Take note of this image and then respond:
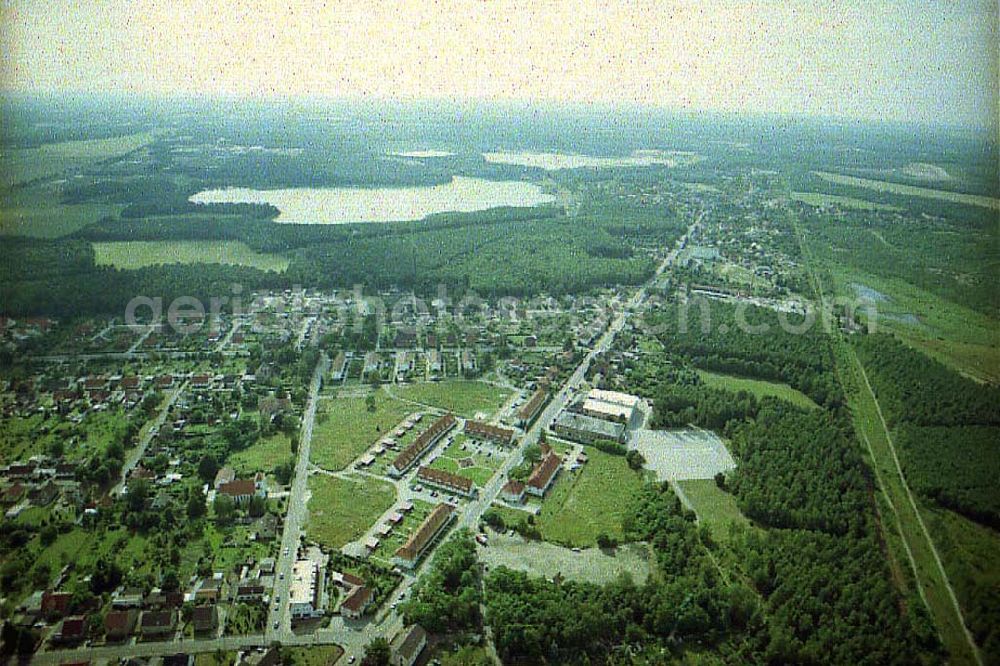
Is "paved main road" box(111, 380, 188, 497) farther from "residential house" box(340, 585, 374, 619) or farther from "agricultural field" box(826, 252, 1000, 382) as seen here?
"agricultural field" box(826, 252, 1000, 382)

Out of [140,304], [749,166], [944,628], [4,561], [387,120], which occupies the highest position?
[387,120]

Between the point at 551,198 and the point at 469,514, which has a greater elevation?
the point at 551,198

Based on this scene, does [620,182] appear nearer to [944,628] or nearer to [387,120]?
[387,120]

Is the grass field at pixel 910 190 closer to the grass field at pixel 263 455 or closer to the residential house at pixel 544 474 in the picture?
the residential house at pixel 544 474

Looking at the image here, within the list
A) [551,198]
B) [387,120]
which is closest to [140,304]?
[551,198]

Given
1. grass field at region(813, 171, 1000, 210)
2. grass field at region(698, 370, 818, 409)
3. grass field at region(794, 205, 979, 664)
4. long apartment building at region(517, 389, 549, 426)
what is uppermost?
grass field at region(813, 171, 1000, 210)

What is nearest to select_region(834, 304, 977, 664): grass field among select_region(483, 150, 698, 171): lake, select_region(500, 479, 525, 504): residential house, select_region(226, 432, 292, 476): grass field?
select_region(500, 479, 525, 504): residential house

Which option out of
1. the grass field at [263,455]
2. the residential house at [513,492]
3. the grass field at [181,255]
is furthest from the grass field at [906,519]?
the grass field at [181,255]
